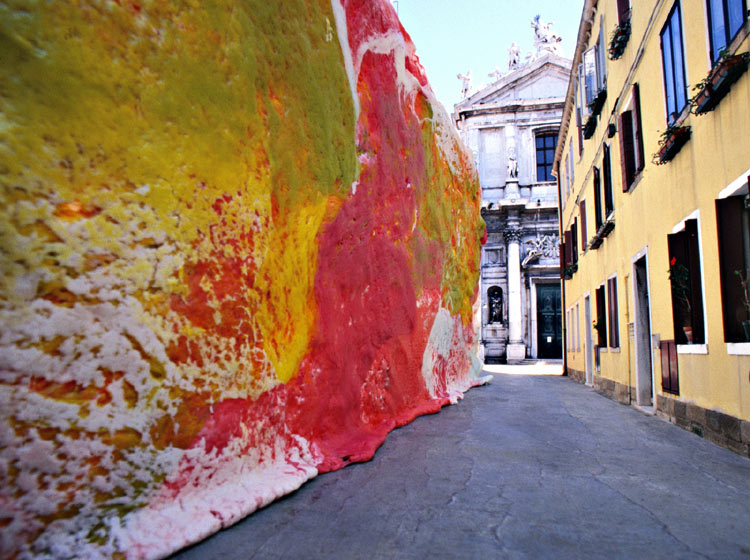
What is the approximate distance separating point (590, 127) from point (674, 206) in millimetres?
6039

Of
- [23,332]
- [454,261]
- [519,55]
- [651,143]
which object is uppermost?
[519,55]

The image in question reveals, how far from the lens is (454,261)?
10.1m

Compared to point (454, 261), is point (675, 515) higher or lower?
lower

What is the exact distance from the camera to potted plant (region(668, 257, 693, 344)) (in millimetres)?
6160

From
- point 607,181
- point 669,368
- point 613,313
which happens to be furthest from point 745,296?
point 607,181

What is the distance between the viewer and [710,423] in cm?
561

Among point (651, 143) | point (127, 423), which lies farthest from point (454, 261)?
point (127, 423)

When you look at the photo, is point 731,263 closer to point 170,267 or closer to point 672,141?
point 672,141

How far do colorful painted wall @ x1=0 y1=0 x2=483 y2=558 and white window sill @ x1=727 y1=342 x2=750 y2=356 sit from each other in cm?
305

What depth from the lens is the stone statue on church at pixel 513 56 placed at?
3050cm

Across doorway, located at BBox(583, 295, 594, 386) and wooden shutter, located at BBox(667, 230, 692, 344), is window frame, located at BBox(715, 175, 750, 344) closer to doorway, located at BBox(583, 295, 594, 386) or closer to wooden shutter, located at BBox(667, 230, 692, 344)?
wooden shutter, located at BBox(667, 230, 692, 344)

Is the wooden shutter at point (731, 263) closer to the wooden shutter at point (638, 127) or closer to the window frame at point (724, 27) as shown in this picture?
the window frame at point (724, 27)

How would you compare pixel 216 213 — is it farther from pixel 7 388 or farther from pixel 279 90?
pixel 7 388

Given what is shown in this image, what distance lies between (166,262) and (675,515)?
289 cm
